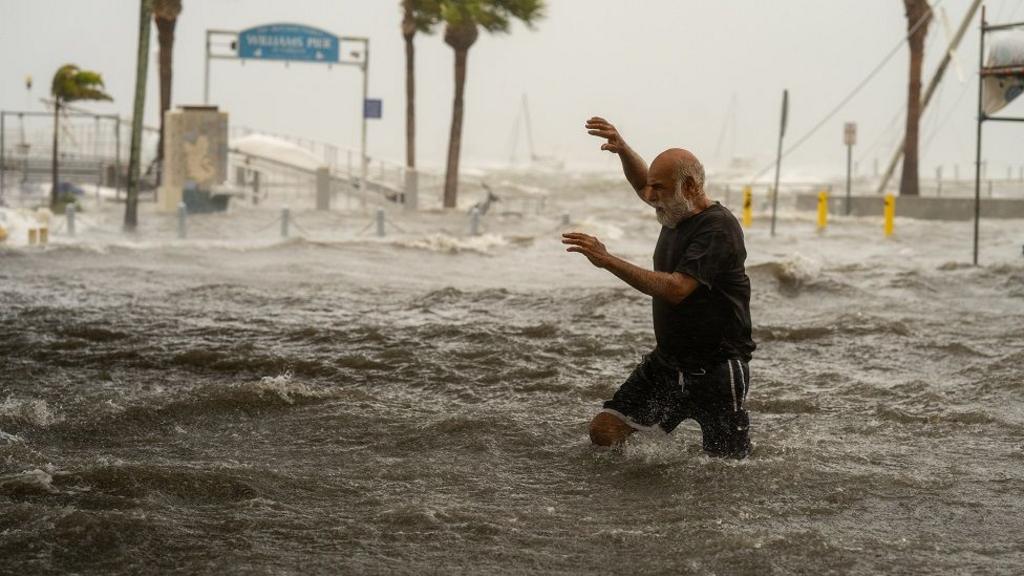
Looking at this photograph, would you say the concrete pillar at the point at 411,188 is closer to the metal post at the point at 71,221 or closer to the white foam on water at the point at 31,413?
the metal post at the point at 71,221

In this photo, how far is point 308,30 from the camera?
36.3 m

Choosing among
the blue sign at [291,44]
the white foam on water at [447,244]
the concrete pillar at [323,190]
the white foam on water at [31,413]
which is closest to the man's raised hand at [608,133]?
the white foam on water at [31,413]

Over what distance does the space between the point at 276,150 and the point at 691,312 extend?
118 ft

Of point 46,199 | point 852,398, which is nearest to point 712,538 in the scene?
point 852,398

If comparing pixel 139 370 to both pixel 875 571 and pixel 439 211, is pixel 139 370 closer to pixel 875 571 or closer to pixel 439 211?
pixel 875 571

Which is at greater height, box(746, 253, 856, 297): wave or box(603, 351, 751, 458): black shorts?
box(746, 253, 856, 297): wave

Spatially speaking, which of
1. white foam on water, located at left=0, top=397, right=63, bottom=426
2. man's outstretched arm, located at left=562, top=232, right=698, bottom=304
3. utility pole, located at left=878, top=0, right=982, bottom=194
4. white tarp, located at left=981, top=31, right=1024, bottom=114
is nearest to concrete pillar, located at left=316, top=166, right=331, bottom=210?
utility pole, located at left=878, top=0, right=982, bottom=194

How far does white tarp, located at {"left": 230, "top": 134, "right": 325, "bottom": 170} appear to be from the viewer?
3984cm

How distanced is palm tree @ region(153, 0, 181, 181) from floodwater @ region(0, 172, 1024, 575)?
22.4 metres

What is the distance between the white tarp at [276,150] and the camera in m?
39.8

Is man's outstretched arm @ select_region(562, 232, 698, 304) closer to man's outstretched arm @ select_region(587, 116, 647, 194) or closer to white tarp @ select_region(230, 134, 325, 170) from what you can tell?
man's outstretched arm @ select_region(587, 116, 647, 194)

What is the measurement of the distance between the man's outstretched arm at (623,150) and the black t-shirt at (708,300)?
1.36 ft

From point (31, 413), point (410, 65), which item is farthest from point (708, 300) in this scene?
point (410, 65)

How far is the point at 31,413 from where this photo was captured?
24.2ft
